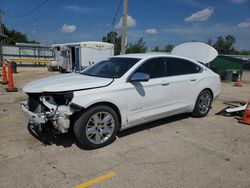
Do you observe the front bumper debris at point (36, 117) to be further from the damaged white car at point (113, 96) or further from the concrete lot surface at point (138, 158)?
the concrete lot surface at point (138, 158)

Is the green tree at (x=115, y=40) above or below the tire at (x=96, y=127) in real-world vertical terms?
above

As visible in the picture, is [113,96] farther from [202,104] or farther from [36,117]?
[202,104]

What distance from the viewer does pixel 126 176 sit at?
3.08 metres

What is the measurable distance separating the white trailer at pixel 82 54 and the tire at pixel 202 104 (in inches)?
379

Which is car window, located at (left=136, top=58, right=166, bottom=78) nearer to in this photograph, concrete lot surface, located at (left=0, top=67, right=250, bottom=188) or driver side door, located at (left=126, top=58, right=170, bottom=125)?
driver side door, located at (left=126, top=58, right=170, bottom=125)

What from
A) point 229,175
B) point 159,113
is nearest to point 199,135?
point 159,113

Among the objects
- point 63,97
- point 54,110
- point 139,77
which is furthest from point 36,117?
point 139,77

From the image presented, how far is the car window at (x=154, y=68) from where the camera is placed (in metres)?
4.51

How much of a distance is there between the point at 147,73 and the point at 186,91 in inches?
50.2

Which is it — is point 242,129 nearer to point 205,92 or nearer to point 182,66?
point 205,92

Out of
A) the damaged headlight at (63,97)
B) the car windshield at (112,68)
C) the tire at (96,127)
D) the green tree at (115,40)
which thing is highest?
the green tree at (115,40)

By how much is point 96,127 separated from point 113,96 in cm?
61

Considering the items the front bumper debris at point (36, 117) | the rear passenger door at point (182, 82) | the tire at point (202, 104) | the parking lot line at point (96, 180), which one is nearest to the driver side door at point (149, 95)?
the rear passenger door at point (182, 82)

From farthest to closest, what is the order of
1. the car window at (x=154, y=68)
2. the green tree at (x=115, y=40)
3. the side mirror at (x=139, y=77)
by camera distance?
1. the green tree at (x=115, y=40)
2. the car window at (x=154, y=68)
3. the side mirror at (x=139, y=77)
